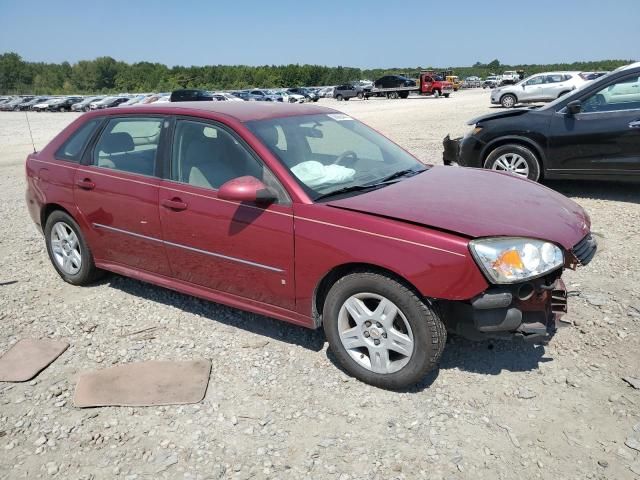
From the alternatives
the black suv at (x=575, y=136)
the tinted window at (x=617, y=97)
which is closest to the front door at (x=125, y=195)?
the black suv at (x=575, y=136)

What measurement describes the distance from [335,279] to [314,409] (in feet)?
2.53

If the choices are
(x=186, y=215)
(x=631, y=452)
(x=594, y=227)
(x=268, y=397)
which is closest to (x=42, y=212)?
(x=186, y=215)

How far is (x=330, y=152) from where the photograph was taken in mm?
3951

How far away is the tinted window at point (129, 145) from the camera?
409 cm

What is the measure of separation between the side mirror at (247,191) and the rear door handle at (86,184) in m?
1.63

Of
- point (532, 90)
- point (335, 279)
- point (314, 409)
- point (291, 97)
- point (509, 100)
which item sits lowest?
point (291, 97)

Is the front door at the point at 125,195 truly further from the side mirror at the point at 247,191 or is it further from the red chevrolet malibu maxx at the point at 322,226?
the side mirror at the point at 247,191

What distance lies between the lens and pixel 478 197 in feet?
11.2

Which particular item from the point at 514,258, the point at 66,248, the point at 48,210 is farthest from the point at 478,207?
the point at 48,210

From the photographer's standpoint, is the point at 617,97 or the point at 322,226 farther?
the point at 617,97

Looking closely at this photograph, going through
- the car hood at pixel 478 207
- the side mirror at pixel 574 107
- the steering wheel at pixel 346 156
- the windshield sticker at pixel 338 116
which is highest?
the windshield sticker at pixel 338 116

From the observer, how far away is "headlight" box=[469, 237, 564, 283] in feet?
9.16

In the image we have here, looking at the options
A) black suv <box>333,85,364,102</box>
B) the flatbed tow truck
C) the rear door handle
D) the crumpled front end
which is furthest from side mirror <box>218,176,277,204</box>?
black suv <box>333,85,364,102</box>

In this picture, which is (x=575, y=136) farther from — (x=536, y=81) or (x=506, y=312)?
(x=536, y=81)
